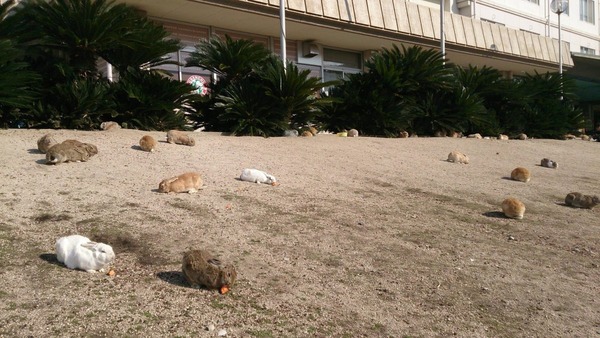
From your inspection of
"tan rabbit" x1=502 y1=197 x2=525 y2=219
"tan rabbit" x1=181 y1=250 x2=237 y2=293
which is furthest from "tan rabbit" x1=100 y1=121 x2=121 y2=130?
"tan rabbit" x1=502 y1=197 x2=525 y2=219

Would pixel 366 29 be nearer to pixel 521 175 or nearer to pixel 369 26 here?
pixel 369 26

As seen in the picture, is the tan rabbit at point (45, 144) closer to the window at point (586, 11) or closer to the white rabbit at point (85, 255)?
the white rabbit at point (85, 255)

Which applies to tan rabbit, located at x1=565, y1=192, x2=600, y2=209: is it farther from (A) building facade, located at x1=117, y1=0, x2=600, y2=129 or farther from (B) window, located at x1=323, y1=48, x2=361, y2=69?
(B) window, located at x1=323, y1=48, x2=361, y2=69

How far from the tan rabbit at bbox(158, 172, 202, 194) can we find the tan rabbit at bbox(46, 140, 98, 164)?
1.38 metres

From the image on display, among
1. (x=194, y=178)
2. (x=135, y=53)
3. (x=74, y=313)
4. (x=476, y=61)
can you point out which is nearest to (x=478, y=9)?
(x=476, y=61)

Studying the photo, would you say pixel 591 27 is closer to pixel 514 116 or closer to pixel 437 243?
pixel 514 116

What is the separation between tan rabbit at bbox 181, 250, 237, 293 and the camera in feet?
11.3

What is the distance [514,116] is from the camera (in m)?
15.6

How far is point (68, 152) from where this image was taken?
6.16m

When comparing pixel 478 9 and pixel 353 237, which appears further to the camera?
pixel 478 9

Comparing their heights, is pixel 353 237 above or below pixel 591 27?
below

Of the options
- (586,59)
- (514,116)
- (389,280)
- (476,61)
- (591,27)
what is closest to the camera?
(389,280)

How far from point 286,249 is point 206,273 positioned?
101 cm

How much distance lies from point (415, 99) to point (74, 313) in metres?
10.5
